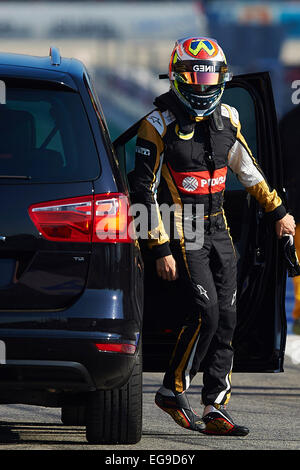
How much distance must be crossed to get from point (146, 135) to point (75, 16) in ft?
277

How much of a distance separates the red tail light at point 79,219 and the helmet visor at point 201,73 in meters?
1.08

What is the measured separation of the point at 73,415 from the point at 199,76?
5.88 feet

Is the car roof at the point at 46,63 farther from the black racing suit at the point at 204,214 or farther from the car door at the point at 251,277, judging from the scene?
the car door at the point at 251,277

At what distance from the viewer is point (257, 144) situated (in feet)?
18.1

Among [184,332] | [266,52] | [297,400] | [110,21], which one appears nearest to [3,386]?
[184,332]

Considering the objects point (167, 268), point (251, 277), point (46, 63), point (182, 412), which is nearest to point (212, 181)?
point (167, 268)

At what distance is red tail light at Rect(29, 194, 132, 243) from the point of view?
4199 mm

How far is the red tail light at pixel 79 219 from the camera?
4.20m

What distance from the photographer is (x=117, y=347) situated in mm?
4250

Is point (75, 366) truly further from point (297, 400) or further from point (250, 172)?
point (297, 400)

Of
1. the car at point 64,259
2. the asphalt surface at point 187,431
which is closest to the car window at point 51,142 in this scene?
the car at point 64,259

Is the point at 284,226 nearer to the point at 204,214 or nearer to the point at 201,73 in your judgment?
the point at 204,214

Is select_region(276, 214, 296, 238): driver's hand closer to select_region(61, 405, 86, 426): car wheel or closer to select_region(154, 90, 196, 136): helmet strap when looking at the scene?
select_region(154, 90, 196, 136): helmet strap

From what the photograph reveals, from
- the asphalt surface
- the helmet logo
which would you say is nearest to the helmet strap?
the helmet logo
